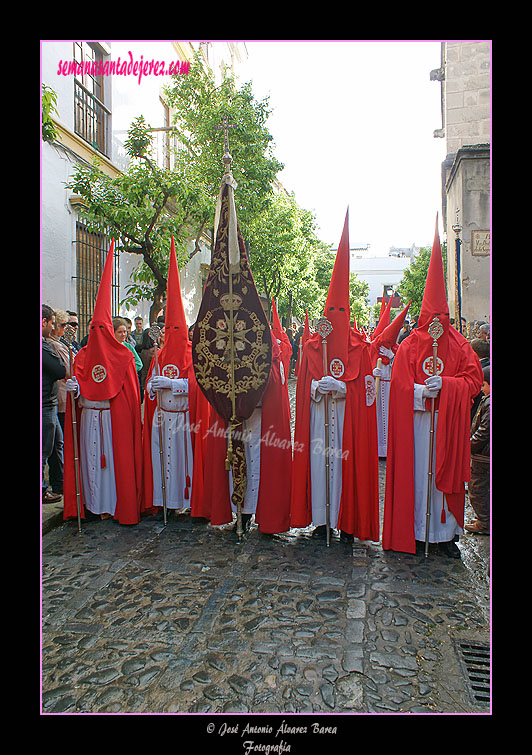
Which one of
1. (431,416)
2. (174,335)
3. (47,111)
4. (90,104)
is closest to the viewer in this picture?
(431,416)

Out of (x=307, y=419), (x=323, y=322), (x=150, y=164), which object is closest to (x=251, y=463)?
(x=307, y=419)

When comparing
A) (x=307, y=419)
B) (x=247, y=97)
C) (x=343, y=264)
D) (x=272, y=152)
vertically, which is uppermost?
(x=247, y=97)

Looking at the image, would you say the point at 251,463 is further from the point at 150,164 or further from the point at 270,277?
the point at 270,277

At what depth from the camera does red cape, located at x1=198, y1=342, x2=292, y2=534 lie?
16.7 feet

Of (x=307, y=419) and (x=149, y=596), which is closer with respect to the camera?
(x=149, y=596)

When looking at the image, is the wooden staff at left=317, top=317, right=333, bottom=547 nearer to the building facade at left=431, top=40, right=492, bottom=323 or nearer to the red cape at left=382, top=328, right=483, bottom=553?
the red cape at left=382, top=328, right=483, bottom=553

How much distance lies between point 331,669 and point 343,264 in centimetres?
309

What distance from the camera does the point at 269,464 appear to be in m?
5.11

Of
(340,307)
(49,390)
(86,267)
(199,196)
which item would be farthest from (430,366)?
(86,267)

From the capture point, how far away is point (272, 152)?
14.3 m

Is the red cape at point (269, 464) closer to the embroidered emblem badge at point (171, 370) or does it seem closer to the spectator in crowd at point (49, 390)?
the embroidered emblem badge at point (171, 370)

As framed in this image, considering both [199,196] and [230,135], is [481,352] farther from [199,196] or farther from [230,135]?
[230,135]

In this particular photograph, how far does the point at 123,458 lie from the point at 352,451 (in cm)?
217

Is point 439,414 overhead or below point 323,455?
overhead
